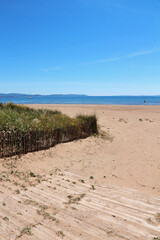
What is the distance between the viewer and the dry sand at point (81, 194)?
10.2ft

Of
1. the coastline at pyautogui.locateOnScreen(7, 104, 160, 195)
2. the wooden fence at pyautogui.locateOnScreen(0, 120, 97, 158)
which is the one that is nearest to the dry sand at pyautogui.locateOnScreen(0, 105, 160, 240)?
the coastline at pyautogui.locateOnScreen(7, 104, 160, 195)

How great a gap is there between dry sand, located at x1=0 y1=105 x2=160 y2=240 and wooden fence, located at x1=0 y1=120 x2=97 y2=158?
0.96 ft

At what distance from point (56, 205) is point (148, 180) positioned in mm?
3224

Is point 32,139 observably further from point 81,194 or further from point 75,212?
point 75,212

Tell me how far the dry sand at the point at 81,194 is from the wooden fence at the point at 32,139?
292 millimetres

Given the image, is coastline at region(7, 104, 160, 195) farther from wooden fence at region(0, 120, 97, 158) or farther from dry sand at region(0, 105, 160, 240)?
wooden fence at region(0, 120, 97, 158)

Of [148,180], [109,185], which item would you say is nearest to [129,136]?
[148,180]

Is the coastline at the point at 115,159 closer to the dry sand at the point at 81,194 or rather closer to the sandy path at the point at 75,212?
the dry sand at the point at 81,194

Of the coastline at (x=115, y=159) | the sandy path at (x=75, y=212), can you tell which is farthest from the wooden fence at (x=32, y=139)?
the sandy path at (x=75, y=212)

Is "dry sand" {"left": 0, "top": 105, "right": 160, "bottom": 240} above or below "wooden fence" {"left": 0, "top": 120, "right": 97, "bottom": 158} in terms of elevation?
below

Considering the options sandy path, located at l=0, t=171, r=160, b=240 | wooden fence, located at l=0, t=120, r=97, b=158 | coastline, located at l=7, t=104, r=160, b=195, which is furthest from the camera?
wooden fence, located at l=0, t=120, r=97, b=158

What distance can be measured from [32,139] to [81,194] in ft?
11.2

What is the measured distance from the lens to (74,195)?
4.45 meters

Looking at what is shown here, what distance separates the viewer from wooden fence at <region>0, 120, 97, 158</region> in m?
6.59
